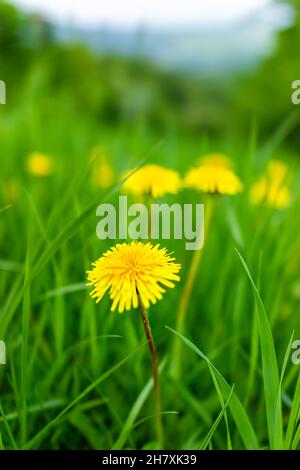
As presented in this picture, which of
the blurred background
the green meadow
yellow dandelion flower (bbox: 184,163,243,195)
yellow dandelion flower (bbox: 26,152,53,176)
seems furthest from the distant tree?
yellow dandelion flower (bbox: 184,163,243,195)

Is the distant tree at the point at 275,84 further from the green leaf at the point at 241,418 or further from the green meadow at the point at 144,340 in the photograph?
the green leaf at the point at 241,418

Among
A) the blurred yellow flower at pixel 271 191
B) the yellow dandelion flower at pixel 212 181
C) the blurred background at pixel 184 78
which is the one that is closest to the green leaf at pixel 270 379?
the yellow dandelion flower at pixel 212 181

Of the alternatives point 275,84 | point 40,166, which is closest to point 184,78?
point 275,84

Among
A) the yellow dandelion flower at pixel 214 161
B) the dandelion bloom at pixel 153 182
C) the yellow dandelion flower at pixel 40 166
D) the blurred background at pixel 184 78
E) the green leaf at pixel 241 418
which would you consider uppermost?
the blurred background at pixel 184 78

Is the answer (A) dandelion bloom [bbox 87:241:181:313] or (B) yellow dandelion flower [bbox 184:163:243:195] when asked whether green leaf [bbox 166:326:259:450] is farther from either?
(B) yellow dandelion flower [bbox 184:163:243:195]

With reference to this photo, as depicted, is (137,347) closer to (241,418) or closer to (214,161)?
(241,418)
